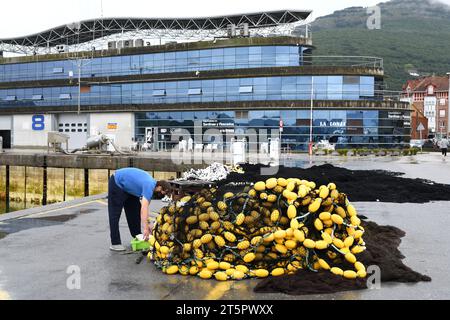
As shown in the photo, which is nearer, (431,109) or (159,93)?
(159,93)

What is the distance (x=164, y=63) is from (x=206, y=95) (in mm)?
5925

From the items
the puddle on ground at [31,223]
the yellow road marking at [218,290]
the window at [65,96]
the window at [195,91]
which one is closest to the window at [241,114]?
the window at [195,91]

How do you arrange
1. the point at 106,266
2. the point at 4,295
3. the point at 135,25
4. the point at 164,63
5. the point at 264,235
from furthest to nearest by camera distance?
1. the point at 135,25
2. the point at 164,63
3. the point at 106,266
4. the point at 264,235
5. the point at 4,295

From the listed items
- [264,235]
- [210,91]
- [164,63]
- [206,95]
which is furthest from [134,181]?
[164,63]

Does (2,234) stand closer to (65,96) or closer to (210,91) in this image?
(210,91)

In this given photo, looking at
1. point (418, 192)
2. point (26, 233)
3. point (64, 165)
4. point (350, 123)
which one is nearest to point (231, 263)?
point (26, 233)

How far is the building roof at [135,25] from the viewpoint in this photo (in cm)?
5000

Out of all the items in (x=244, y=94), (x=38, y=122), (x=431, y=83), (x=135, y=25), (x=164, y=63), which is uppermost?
(x=431, y=83)

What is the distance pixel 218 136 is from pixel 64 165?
19.8m

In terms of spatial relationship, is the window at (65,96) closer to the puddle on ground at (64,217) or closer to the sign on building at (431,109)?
the puddle on ground at (64,217)

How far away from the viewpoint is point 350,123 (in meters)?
43.8

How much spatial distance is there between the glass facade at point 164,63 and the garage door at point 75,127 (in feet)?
15.4

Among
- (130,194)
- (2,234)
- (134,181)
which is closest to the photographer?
(134,181)

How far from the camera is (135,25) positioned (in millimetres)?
55000
